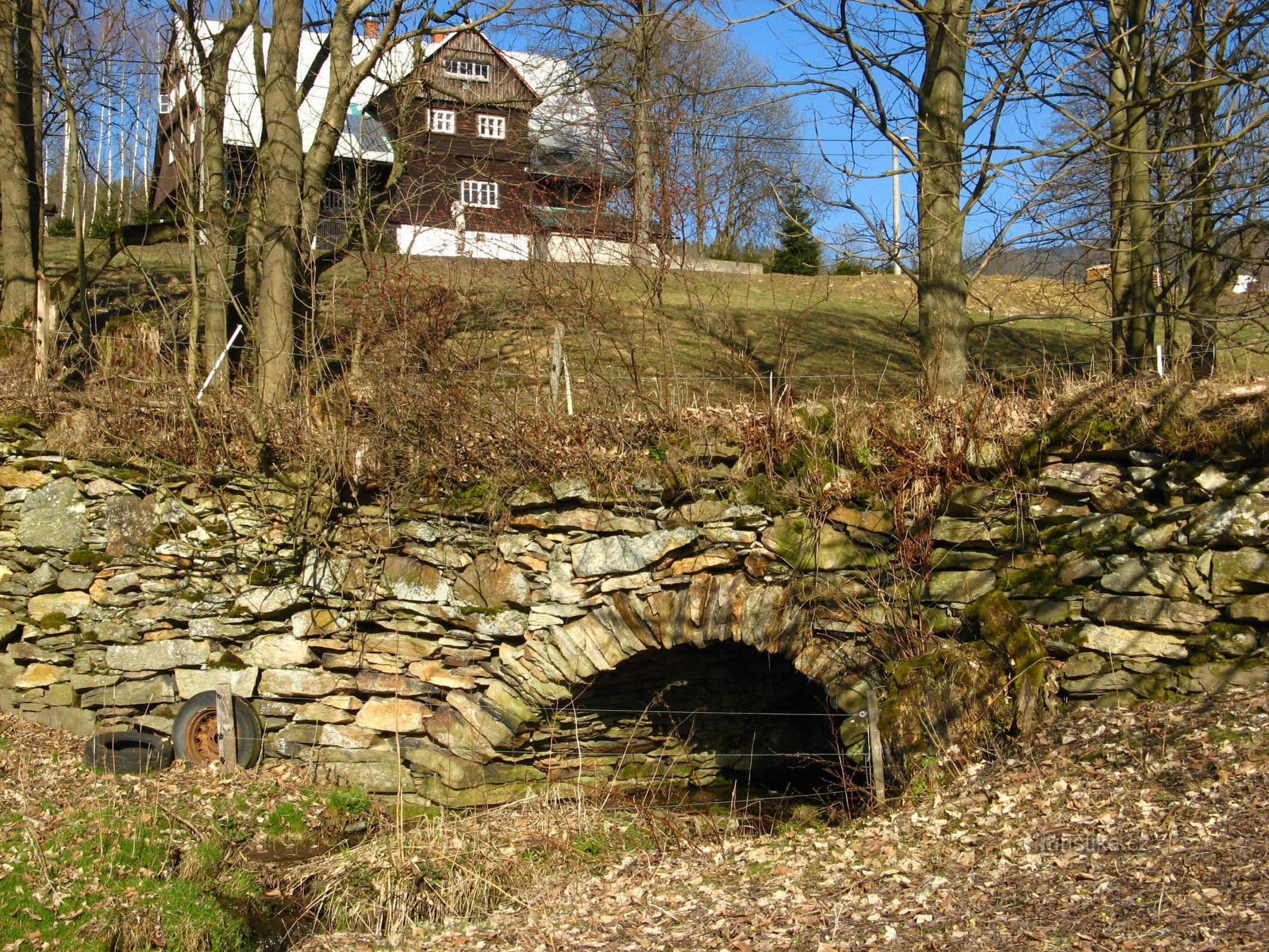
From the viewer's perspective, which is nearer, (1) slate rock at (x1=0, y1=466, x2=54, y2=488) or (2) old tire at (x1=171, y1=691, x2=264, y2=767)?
(2) old tire at (x1=171, y1=691, x2=264, y2=767)

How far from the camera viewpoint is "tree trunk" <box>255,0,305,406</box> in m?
8.87

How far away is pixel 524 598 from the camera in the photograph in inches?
270

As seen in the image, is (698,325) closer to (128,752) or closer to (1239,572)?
(1239,572)

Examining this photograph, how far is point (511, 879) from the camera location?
17.9ft

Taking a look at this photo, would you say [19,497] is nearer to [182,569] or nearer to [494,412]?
[182,569]

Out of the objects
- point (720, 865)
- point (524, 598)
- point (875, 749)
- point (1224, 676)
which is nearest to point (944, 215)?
point (1224, 676)

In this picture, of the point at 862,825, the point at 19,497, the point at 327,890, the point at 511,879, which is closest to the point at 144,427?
the point at 19,497

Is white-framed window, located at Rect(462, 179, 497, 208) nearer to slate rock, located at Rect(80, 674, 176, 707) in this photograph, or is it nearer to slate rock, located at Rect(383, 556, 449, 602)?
slate rock, located at Rect(383, 556, 449, 602)

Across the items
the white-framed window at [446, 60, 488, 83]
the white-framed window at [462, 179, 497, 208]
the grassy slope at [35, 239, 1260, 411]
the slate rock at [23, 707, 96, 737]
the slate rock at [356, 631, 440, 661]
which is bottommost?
the slate rock at [23, 707, 96, 737]

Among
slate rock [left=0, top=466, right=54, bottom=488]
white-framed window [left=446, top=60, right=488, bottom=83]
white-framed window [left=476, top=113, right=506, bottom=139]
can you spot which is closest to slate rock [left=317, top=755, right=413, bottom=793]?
slate rock [left=0, top=466, right=54, bottom=488]

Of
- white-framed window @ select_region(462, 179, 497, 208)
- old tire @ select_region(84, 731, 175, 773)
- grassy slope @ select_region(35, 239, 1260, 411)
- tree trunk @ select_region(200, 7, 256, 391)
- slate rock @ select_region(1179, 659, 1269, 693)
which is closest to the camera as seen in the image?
slate rock @ select_region(1179, 659, 1269, 693)

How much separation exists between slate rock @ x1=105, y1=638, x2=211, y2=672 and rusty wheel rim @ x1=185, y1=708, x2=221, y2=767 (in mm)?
426

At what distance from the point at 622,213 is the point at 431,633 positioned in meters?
4.34

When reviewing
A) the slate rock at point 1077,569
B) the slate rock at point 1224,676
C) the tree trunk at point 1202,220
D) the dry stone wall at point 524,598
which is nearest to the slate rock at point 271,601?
the dry stone wall at point 524,598
